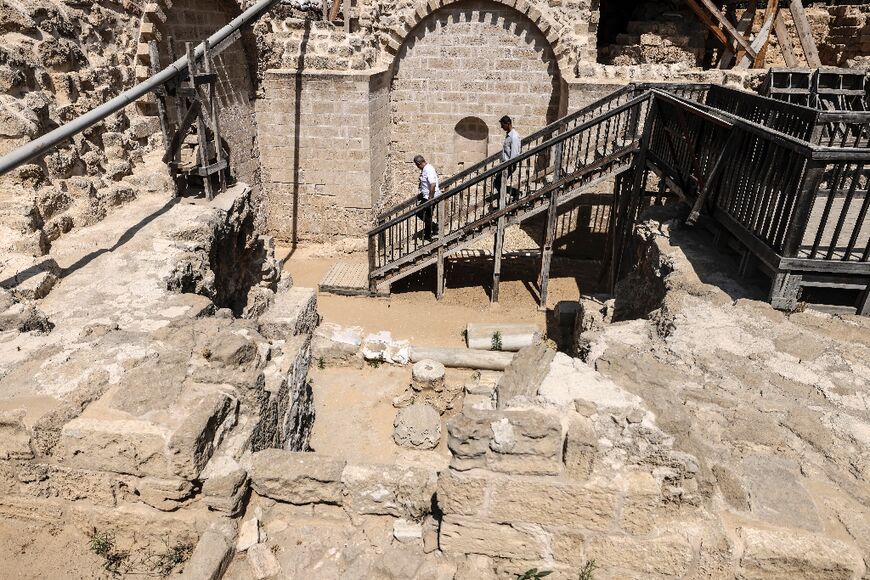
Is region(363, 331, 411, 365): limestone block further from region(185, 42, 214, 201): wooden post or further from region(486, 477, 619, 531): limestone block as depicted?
region(486, 477, 619, 531): limestone block

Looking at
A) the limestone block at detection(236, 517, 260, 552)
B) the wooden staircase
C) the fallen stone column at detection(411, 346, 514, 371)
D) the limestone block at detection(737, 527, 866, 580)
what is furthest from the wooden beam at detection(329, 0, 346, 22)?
the limestone block at detection(737, 527, 866, 580)

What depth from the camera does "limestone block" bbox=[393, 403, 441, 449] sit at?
6.01 m

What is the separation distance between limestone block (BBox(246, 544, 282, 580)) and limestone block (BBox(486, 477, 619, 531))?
1344mm

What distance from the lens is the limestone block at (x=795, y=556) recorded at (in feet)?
8.16

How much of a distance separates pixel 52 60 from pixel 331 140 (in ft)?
19.4

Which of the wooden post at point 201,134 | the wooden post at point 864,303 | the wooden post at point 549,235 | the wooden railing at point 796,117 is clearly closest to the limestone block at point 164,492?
the wooden post at point 201,134

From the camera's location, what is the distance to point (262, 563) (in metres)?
3.06

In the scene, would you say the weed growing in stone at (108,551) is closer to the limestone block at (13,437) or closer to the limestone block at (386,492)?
the limestone block at (13,437)

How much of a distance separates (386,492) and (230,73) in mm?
9337

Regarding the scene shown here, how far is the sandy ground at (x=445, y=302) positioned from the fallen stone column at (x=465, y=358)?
2.73ft

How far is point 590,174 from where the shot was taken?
30.3 feet

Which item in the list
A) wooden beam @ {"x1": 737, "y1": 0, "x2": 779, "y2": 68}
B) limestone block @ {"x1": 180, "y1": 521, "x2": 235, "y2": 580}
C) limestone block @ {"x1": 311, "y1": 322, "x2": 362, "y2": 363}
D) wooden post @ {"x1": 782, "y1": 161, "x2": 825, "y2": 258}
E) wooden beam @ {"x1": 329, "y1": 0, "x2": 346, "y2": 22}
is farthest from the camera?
wooden beam @ {"x1": 329, "y1": 0, "x2": 346, "y2": 22}

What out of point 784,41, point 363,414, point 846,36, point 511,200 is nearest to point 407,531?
point 363,414

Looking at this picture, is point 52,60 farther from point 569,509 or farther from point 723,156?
point 723,156
